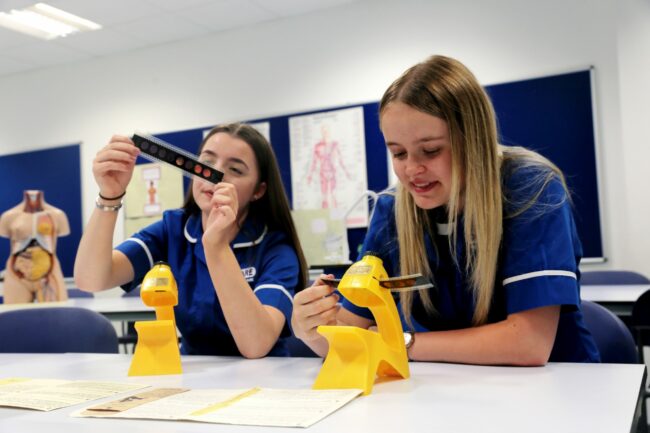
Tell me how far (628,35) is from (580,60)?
0.30m

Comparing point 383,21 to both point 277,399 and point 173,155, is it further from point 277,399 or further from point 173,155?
point 277,399

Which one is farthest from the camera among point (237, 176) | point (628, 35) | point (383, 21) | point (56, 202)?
point (56, 202)

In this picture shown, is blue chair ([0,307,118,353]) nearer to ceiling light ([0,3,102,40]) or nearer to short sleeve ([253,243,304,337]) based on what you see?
short sleeve ([253,243,304,337])

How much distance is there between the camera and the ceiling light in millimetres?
4617

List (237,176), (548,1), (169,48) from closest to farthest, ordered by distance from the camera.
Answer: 1. (237,176)
2. (548,1)
3. (169,48)

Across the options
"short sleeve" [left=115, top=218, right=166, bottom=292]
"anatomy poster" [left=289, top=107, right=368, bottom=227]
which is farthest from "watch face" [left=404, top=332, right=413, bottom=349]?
"anatomy poster" [left=289, top=107, right=368, bottom=227]

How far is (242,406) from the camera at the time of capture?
85 cm

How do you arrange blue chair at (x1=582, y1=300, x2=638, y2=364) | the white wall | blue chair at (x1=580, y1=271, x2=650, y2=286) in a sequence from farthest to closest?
the white wall < blue chair at (x1=580, y1=271, x2=650, y2=286) < blue chair at (x1=582, y1=300, x2=638, y2=364)

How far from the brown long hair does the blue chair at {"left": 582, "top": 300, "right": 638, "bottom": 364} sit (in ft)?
2.40

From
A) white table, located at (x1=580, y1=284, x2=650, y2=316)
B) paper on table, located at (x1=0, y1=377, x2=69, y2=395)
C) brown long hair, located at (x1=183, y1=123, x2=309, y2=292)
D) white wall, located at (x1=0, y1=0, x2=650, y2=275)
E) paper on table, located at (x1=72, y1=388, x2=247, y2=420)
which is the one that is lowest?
white table, located at (x1=580, y1=284, x2=650, y2=316)

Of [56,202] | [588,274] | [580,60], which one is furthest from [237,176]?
[56,202]

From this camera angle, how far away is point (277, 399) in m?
0.88

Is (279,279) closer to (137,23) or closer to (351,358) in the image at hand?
(351,358)

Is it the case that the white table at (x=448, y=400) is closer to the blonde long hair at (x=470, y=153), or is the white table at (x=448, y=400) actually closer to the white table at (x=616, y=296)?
the blonde long hair at (x=470, y=153)
